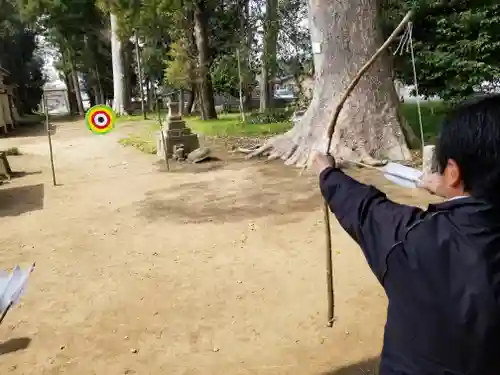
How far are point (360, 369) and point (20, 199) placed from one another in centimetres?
670

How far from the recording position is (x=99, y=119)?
10.1 m

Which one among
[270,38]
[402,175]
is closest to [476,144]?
[402,175]

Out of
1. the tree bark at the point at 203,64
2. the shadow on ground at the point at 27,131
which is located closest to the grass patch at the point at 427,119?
the tree bark at the point at 203,64

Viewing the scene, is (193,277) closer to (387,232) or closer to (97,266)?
(97,266)

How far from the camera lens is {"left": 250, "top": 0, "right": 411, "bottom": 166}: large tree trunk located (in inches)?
348

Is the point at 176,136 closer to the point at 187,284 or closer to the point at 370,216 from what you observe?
the point at 187,284

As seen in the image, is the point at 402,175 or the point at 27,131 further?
the point at 27,131

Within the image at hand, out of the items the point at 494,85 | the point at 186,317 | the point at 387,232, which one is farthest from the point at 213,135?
the point at 387,232

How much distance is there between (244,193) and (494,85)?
7.73m

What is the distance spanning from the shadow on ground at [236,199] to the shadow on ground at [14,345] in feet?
9.31

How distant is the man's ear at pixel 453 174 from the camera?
1096 millimetres

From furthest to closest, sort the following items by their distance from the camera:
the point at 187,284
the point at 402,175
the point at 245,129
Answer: the point at 245,129
the point at 402,175
the point at 187,284

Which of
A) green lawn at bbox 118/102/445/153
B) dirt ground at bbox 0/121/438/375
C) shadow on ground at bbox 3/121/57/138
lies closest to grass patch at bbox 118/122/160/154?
green lawn at bbox 118/102/445/153

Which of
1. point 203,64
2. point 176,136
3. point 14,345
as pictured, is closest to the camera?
point 14,345
